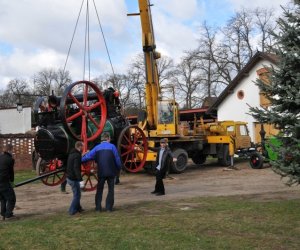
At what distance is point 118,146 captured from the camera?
13.5 metres

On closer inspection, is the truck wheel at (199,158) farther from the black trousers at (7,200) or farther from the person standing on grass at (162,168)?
the black trousers at (7,200)

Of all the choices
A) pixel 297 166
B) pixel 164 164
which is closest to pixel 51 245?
pixel 297 166

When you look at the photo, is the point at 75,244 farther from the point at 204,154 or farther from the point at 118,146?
the point at 204,154

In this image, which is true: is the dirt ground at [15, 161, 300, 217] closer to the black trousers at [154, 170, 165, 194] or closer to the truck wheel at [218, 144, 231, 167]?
the black trousers at [154, 170, 165, 194]

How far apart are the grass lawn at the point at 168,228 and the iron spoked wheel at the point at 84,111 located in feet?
6.58

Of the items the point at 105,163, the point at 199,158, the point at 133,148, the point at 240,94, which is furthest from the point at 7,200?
the point at 240,94

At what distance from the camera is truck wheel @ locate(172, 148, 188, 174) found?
22109mm

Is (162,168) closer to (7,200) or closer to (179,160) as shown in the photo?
(7,200)

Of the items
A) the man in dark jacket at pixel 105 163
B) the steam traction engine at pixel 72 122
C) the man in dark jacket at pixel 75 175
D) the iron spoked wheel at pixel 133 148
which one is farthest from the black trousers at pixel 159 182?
the man in dark jacket at pixel 75 175

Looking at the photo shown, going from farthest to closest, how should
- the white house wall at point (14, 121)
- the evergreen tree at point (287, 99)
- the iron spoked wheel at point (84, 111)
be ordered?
the white house wall at point (14, 121) < the iron spoked wheel at point (84, 111) < the evergreen tree at point (287, 99)

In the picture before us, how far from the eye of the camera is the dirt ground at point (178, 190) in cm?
1307

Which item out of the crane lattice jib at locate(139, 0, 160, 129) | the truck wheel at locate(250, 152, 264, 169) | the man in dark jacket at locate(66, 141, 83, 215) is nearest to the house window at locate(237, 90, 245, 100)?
the truck wheel at locate(250, 152, 264, 169)

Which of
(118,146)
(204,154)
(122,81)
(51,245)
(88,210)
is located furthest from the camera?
(122,81)

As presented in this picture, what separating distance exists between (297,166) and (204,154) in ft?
54.7
